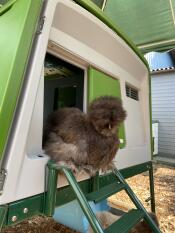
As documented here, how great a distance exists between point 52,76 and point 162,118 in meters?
6.38

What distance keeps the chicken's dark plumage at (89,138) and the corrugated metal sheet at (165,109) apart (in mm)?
6771

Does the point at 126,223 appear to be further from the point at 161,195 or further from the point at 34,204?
the point at 161,195

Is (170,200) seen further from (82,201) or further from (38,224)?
(82,201)

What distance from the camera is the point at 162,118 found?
805cm

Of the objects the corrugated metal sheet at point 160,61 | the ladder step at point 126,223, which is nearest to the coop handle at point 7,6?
the ladder step at point 126,223

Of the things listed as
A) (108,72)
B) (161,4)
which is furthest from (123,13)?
(108,72)

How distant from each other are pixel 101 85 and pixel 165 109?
21.4 ft

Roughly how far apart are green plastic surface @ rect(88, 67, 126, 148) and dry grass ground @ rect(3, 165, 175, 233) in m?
1.23

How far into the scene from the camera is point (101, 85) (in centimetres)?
199

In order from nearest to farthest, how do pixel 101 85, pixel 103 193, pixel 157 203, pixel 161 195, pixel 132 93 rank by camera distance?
pixel 103 193
pixel 101 85
pixel 132 93
pixel 157 203
pixel 161 195

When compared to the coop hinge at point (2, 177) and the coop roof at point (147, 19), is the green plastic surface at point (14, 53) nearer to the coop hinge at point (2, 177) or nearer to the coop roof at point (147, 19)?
the coop hinge at point (2, 177)

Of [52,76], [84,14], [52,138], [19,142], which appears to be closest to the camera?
[19,142]

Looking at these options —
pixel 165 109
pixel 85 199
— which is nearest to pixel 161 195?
pixel 85 199

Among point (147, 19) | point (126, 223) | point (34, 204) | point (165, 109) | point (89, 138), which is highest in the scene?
point (147, 19)
